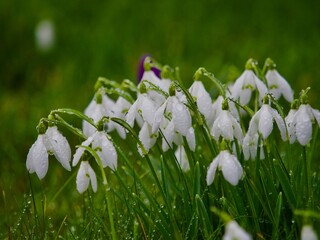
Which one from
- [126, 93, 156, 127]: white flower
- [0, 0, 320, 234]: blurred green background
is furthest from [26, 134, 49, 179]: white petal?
[0, 0, 320, 234]: blurred green background

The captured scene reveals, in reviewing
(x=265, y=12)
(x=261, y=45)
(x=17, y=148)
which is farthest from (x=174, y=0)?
(x=17, y=148)

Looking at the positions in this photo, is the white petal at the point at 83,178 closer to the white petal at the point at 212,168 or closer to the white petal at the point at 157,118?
the white petal at the point at 157,118

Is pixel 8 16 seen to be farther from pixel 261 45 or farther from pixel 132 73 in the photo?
pixel 261 45

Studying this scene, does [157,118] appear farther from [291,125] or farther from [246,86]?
[246,86]

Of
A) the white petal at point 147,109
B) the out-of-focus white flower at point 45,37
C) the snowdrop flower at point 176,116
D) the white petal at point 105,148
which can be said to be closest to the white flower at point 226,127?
the snowdrop flower at point 176,116

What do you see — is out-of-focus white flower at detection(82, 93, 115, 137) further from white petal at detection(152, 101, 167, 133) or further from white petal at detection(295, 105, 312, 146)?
white petal at detection(295, 105, 312, 146)

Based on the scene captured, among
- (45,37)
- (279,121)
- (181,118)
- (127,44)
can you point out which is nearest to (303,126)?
(279,121)
